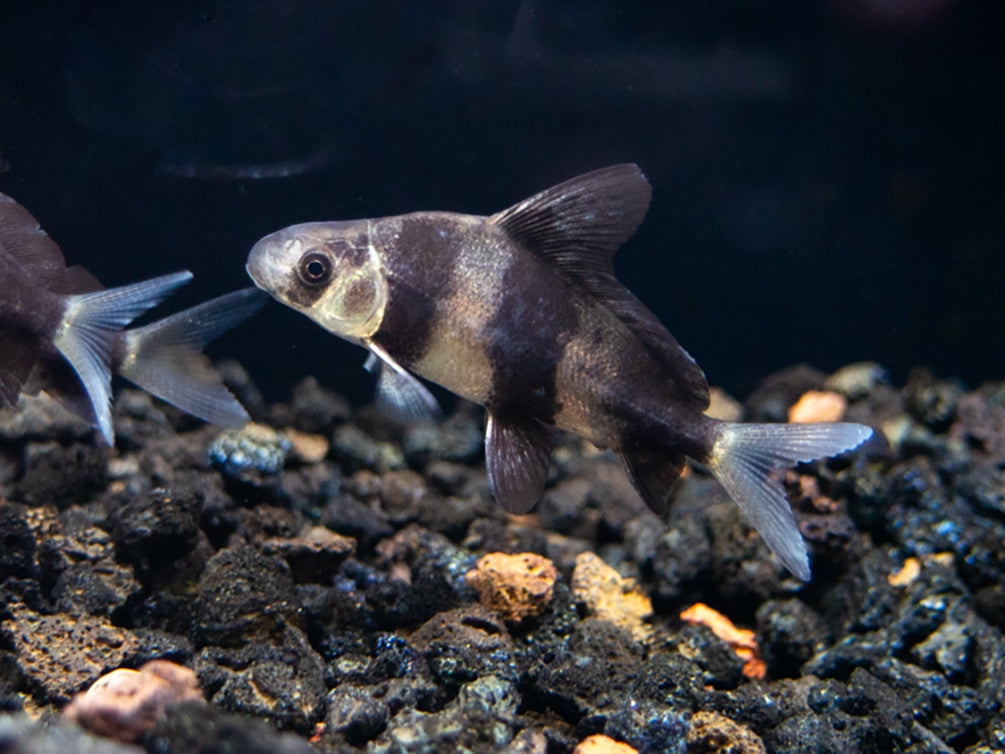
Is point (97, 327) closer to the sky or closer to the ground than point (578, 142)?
closer to the ground

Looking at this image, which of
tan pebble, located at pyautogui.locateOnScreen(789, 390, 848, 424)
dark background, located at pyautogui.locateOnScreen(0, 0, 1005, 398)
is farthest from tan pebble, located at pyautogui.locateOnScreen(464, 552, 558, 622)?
tan pebble, located at pyautogui.locateOnScreen(789, 390, 848, 424)

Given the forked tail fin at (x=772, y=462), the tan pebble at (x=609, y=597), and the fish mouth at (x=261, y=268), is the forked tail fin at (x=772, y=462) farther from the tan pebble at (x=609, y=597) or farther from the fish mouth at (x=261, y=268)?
the fish mouth at (x=261, y=268)

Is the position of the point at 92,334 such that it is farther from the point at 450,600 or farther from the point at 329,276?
the point at 450,600

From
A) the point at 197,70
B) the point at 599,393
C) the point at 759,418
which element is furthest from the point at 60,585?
the point at 759,418

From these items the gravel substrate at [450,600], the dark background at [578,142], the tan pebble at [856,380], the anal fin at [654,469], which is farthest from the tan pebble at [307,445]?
the tan pebble at [856,380]

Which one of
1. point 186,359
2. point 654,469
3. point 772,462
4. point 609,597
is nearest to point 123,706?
point 186,359

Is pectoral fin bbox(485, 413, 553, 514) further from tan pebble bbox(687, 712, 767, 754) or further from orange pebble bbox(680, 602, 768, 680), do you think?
orange pebble bbox(680, 602, 768, 680)
